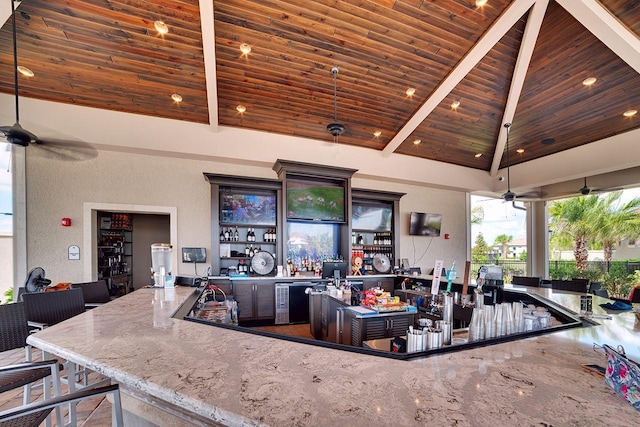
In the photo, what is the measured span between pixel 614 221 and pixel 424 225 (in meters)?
5.29

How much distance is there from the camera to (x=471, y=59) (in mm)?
4434

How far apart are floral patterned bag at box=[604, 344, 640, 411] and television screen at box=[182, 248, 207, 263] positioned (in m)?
5.58

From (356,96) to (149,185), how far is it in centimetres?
444

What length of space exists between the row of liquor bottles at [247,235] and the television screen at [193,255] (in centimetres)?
46

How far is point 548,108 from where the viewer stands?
555 cm

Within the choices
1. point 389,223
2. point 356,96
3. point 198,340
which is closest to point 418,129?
point 356,96

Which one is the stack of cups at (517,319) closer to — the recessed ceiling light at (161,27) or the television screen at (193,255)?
the recessed ceiling light at (161,27)

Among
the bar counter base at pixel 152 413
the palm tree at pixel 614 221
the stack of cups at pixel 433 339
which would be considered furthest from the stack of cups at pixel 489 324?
the palm tree at pixel 614 221

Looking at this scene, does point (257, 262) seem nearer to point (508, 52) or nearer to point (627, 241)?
point (508, 52)

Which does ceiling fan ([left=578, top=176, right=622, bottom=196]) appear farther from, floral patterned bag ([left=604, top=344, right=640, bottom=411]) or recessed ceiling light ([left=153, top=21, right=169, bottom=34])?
recessed ceiling light ([left=153, top=21, right=169, bottom=34])

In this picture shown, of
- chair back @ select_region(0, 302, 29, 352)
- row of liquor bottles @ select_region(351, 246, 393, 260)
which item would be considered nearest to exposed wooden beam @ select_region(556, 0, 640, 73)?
row of liquor bottles @ select_region(351, 246, 393, 260)

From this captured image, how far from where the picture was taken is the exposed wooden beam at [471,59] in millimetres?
3816

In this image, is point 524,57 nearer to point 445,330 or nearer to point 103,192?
point 445,330

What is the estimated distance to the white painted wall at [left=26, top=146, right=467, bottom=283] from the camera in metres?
4.64
